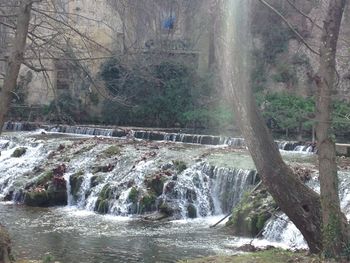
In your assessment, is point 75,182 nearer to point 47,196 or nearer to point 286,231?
point 47,196

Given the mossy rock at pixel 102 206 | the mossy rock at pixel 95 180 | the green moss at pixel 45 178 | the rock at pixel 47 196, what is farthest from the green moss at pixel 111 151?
the mossy rock at pixel 102 206

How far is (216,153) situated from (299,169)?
146 inches

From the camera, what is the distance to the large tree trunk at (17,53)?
5.79 metres

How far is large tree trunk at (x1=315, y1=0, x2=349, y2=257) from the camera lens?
5.39m

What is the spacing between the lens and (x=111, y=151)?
1552 centimetres

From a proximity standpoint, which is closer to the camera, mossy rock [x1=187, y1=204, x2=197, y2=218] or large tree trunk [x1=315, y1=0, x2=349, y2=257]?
large tree trunk [x1=315, y1=0, x2=349, y2=257]

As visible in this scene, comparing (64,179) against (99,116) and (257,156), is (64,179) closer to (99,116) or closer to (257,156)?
(257,156)

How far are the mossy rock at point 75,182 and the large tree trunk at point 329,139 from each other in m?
9.01

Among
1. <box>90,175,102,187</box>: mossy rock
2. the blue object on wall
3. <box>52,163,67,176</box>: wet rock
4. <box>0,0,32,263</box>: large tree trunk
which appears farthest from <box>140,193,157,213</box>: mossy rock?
the blue object on wall

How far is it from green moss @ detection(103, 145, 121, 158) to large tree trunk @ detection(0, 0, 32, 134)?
9.27m

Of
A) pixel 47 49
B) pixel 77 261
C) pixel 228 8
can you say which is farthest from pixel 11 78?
pixel 77 261

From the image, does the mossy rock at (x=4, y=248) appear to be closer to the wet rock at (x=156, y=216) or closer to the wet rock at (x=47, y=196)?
the wet rock at (x=156, y=216)

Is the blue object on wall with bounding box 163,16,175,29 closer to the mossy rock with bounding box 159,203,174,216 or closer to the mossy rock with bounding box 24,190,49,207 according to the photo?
the mossy rock with bounding box 24,190,49,207

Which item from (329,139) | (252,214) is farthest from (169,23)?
(329,139)
